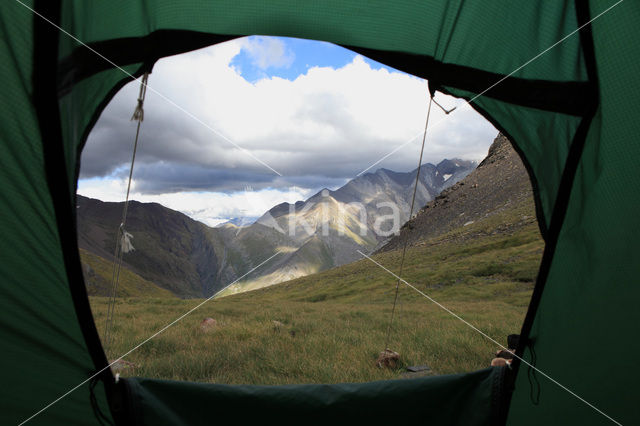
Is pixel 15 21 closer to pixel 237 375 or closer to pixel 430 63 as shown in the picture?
pixel 430 63

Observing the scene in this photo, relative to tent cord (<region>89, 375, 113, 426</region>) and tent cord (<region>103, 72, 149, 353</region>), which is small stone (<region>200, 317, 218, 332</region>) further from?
tent cord (<region>89, 375, 113, 426</region>)

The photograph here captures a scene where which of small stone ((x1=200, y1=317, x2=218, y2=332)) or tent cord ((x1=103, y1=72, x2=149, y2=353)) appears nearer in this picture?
tent cord ((x1=103, y1=72, x2=149, y2=353))

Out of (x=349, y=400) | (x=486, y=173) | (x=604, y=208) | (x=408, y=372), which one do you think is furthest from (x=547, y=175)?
(x=486, y=173)

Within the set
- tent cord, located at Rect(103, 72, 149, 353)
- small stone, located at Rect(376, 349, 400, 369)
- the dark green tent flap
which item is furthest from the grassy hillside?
small stone, located at Rect(376, 349, 400, 369)

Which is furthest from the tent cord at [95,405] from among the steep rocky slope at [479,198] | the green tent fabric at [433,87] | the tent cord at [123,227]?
the steep rocky slope at [479,198]

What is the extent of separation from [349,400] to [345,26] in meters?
2.67

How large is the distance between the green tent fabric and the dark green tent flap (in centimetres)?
1

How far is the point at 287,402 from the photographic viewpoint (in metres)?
2.68

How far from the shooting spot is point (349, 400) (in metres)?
2.71

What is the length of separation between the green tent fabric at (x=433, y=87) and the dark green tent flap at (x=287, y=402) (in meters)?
0.01

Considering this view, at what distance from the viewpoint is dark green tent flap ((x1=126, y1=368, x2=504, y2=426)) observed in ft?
8.71

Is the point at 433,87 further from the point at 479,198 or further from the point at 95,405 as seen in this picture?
the point at 479,198

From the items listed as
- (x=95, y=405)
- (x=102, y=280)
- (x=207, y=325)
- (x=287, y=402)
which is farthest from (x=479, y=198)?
(x=95, y=405)

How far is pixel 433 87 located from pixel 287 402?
2.63m
